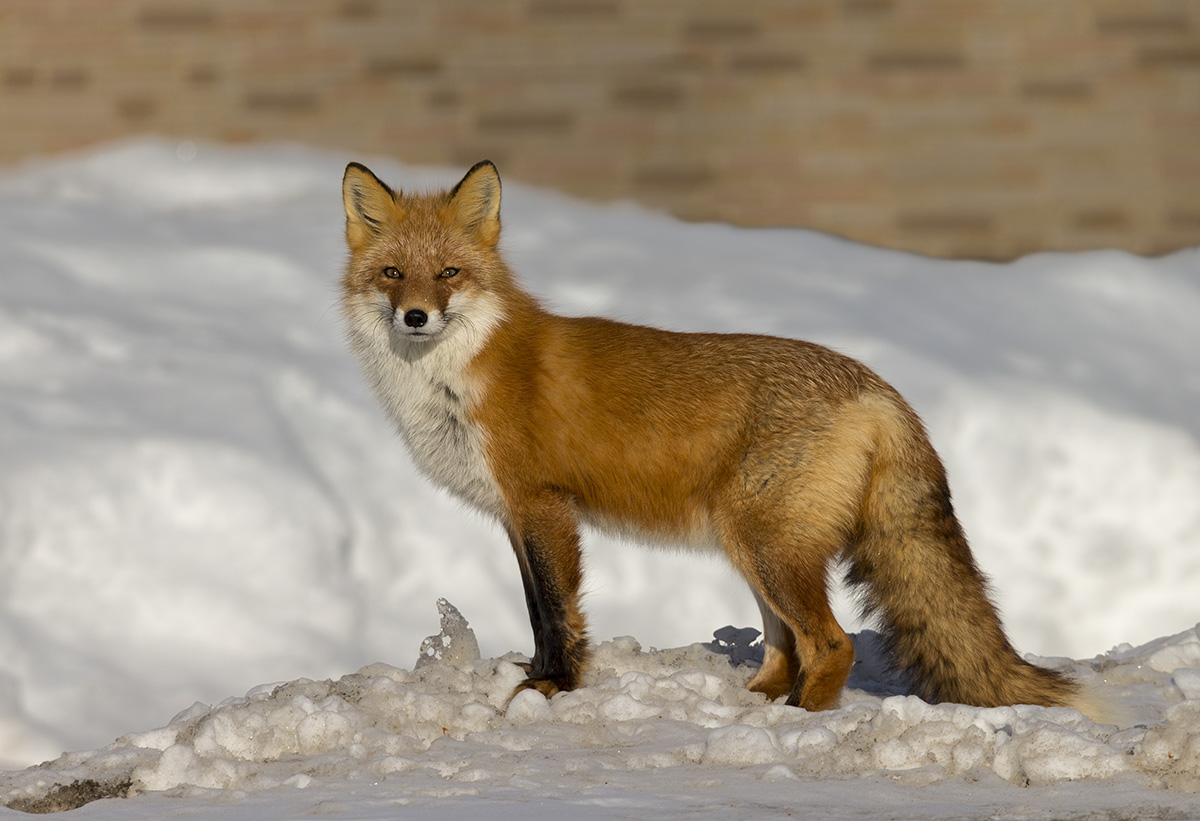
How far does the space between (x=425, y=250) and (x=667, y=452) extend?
3.69ft

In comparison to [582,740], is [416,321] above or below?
above

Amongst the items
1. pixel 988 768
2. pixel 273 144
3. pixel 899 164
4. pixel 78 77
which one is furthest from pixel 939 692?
pixel 78 77

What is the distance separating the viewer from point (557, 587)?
13.6 feet

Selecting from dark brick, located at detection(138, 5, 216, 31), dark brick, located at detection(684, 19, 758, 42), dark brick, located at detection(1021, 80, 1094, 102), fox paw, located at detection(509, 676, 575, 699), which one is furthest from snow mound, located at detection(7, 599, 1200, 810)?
dark brick, located at detection(138, 5, 216, 31)

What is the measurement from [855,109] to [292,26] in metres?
3.54

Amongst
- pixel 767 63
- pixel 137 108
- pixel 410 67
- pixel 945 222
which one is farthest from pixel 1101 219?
pixel 137 108

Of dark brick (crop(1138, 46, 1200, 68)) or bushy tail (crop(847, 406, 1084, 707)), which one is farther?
dark brick (crop(1138, 46, 1200, 68))

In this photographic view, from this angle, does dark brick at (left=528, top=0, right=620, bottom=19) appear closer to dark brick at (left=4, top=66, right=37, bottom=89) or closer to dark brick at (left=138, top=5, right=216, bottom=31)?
dark brick at (left=138, top=5, right=216, bottom=31)

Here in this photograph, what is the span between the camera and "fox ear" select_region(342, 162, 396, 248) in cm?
449

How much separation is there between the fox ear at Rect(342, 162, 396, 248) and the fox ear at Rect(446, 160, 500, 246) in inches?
9.3

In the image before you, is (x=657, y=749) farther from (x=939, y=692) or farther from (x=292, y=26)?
(x=292, y=26)

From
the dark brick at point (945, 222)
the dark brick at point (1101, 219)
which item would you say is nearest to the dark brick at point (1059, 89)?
the dark brick at point (1101, 219)

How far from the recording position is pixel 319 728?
358 centimetres

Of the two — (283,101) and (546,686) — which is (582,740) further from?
(283,101)
